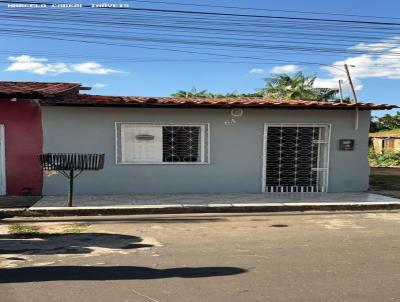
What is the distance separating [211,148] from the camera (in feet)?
36.7

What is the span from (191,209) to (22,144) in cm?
439

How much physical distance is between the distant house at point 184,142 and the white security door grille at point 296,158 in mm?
26

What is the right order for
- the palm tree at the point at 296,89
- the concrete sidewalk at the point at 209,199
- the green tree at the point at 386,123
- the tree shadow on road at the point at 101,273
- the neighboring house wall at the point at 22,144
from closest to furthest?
the tree shadow on road at the point at 101,273 → the concrete sidewalk at the point at 209,199 → the neighboring house wall at the point at 22,144 → the palm tree at the point at 296,89 → the green tree at the point at 386,123

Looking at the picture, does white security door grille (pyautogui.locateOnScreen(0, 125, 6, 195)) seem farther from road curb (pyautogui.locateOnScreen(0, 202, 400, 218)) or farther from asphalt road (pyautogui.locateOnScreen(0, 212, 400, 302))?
asphalt road (pyautogui.locateOnScreen(0, 212, 400, 302))

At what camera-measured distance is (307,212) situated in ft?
31.0

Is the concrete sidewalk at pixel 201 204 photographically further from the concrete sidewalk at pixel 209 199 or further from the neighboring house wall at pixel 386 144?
the neighboring house wall at pixel 386 144

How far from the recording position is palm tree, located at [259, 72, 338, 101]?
26078mm

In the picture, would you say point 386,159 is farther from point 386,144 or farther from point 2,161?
point 2,161

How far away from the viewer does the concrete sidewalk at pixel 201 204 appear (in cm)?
895

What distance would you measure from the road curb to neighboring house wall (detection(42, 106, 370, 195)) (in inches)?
71.9

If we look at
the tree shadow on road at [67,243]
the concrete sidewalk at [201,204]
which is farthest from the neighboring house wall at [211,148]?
the tree shadow on road at [67,243]

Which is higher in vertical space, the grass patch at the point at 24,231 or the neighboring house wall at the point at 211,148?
the neighboring house wall at the point at 211,148

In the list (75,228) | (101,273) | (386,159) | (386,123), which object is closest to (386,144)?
(386,159)

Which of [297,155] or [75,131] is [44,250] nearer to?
[75,131]
